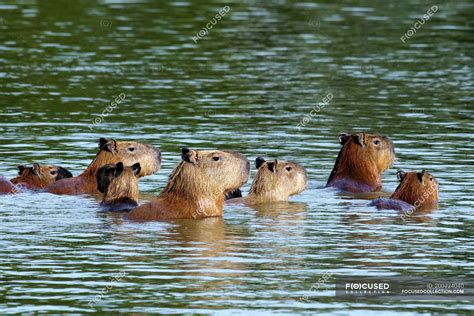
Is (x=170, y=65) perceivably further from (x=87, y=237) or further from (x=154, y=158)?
(x=87, y=237)

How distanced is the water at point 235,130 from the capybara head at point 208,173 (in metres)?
0.51

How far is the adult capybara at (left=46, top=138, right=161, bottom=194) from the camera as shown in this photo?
19547 millimetres

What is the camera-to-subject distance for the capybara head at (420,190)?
724 inches

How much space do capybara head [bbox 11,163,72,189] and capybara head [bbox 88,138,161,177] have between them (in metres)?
0.66

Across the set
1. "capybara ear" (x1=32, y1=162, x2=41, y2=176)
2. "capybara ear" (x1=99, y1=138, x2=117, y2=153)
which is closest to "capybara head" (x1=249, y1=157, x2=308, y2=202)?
"capybara ear" (x1=99, y1=138, x2=117, y2=153)

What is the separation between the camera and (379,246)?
15.8 meters

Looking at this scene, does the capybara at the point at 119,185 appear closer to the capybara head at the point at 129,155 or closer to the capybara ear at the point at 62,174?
the capybara head at the point at 129,155

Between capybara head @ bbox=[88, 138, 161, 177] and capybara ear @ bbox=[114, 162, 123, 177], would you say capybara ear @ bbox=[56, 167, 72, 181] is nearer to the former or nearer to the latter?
capybara head @ bbox=[88, 138, 161, 177]

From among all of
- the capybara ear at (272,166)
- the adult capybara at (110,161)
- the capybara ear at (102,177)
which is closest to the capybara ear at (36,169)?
the adult capybara at (110,161)

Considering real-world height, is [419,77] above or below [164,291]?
above

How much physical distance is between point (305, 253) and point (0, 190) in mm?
5323

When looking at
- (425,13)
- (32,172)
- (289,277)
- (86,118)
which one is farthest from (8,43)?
(289,277)

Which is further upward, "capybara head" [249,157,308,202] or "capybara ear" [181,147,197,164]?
"capybara ear" [181,147,197,164]

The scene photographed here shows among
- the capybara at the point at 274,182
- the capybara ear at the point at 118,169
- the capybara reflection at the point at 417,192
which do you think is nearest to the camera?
the capybara ear at the point at 118,169
